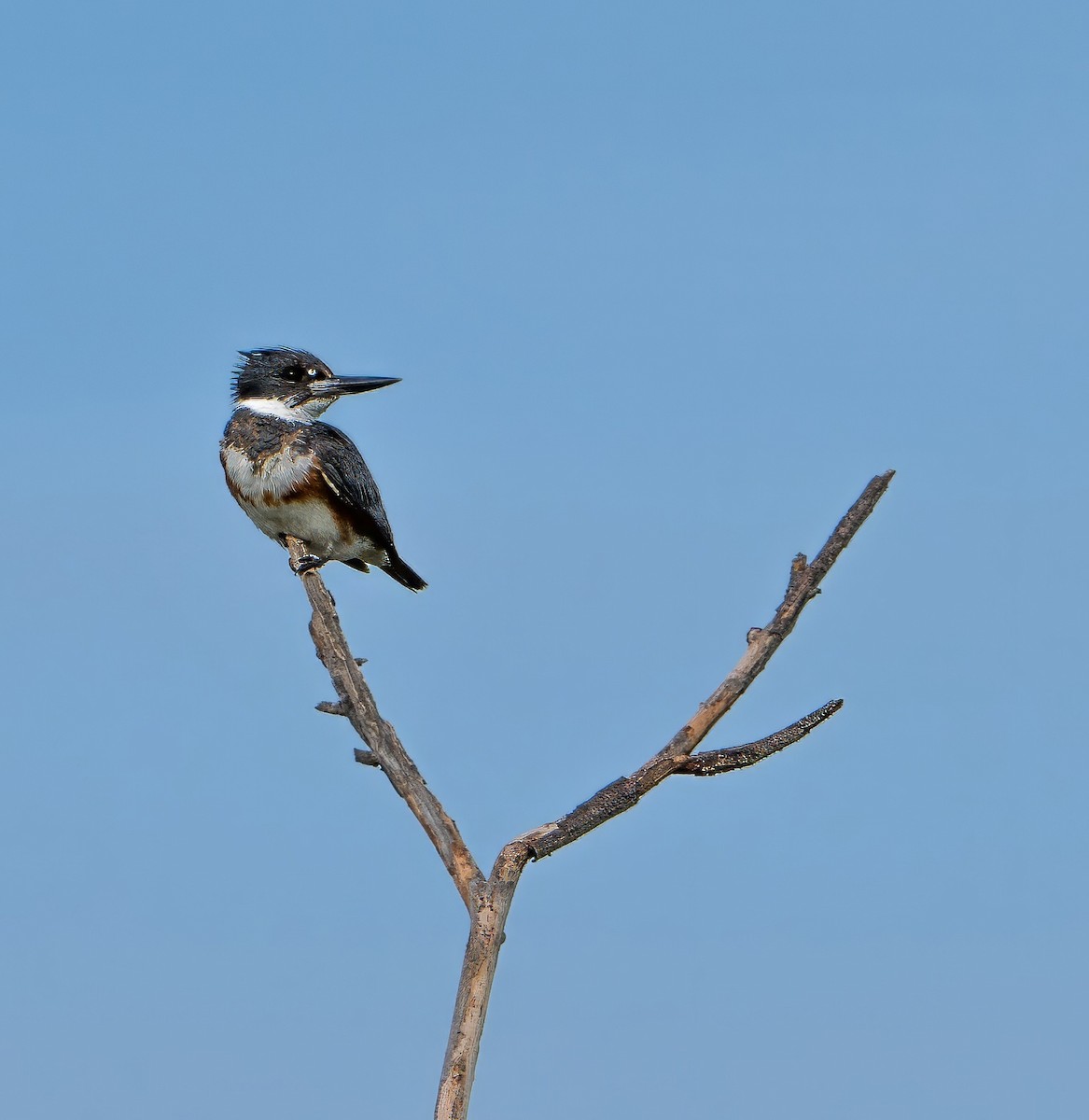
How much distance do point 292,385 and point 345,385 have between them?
0.40 meters

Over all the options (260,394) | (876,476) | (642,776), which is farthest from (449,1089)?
(260,394)

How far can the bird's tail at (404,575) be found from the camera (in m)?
11.5

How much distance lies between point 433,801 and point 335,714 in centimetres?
91

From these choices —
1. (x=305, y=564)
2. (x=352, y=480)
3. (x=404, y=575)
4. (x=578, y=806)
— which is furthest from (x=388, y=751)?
(x=404, y=575)

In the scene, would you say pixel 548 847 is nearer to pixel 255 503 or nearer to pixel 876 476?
pixel 876 476

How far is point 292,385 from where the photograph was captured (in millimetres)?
11258

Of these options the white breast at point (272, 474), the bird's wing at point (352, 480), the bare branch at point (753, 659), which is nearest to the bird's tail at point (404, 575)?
the bird's wing at point (352, 480)

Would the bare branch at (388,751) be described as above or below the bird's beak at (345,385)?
below

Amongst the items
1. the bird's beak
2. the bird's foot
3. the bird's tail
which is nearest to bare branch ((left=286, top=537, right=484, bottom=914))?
the bird's foot

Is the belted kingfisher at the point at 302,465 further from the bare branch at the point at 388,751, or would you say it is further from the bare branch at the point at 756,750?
the bare branch at the point at 756,750

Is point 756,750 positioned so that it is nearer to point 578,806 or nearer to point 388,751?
point 578,806

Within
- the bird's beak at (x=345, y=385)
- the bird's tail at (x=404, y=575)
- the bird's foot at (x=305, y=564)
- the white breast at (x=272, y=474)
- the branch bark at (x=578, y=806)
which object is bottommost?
the branch bark at (x=578, y=806)

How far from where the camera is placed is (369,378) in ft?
37.4

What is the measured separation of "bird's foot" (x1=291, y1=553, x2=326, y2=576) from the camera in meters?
10.3
